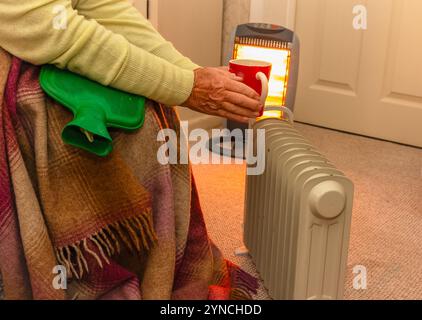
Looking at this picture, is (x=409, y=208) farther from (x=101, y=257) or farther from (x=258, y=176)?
(x=101, y=257)

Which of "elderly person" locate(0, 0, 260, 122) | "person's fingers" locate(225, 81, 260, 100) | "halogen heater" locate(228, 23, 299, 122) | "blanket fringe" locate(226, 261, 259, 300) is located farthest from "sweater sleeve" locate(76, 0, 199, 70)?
"halogen heater" locate(228, 23, 299, 122)

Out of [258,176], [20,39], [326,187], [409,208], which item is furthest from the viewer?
[409,208]

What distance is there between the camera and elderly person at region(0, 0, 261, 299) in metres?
1.04

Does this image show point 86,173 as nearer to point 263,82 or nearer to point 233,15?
point 263,82

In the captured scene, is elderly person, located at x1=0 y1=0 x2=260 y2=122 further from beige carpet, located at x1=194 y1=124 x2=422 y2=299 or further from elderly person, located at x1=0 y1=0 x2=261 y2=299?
beige carpet, located at x1=194 y1=124 x2=422 y2=299

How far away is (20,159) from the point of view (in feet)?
3.41

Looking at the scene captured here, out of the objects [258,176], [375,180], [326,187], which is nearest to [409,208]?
[375,180]

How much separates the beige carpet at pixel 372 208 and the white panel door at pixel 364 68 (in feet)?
0.28

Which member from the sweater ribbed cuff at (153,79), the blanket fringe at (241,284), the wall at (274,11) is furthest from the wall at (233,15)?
the sweater ribbed cuff at (153,79)

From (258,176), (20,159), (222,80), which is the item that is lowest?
(258,176)

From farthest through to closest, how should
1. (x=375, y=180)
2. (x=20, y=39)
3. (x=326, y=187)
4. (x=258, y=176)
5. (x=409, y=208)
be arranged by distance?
(x=375, y=180) → (x=409, y=208) → (x=258, y=176) → (x=326, y=187) → (x=20, y=39)

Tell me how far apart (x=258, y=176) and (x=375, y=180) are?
0.90 metres

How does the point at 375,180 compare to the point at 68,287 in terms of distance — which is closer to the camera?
the point at 68,287

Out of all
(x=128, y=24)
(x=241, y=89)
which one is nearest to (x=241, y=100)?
(x=241, y=89)
